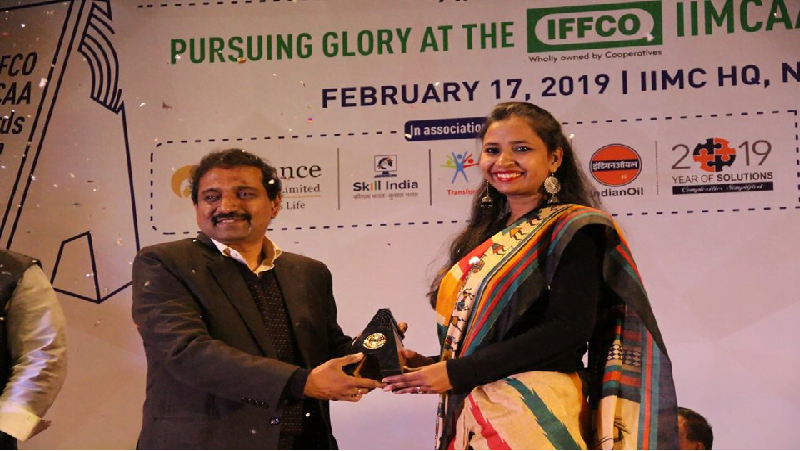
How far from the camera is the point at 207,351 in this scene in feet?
8.88

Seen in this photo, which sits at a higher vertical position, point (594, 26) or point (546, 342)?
point (594, 26)

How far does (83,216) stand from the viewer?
185 inches

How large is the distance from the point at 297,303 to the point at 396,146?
1.62 meters

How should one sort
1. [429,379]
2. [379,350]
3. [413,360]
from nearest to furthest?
[429,379]
[379,350]
[413,360]

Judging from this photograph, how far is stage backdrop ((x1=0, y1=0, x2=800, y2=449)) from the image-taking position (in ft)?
13.8

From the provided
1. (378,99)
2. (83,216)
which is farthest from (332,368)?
(83,216)

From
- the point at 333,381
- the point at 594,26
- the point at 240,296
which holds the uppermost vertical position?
the point at 594,26

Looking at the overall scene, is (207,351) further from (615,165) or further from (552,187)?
(615,165)

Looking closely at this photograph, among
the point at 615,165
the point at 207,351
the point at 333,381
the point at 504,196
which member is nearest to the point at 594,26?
the point at 615,165

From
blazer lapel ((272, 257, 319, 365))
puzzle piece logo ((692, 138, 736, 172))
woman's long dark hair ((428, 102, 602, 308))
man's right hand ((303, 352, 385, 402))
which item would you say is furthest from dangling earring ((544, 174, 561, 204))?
puzzle piece logo ((692, 138, 736, 172))

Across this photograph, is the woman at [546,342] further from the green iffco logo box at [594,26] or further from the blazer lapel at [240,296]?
the green iffco logo box at [594,26]

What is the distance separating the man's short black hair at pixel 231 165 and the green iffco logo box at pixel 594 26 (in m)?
1.75

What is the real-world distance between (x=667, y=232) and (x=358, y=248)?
1.43m

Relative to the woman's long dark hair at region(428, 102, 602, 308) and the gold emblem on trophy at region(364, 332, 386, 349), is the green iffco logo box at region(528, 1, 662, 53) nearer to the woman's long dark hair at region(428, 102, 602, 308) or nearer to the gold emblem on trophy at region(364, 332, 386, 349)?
the woman's long dark hair at region(428, 102, 602, 308)
